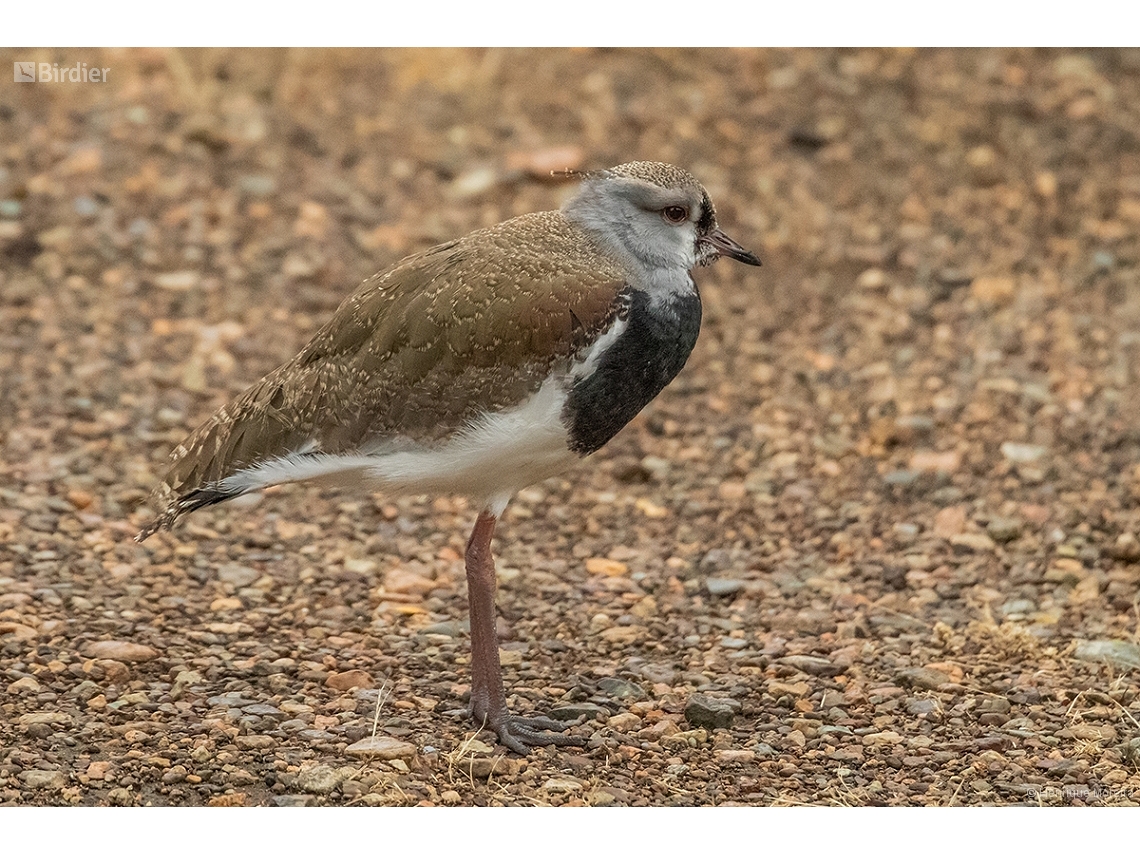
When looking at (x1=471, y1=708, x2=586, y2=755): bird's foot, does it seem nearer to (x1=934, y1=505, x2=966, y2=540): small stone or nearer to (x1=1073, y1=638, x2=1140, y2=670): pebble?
(x1=1073, y1=638, x2=1140, y2=670): pebble

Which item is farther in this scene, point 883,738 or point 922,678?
point 922,678

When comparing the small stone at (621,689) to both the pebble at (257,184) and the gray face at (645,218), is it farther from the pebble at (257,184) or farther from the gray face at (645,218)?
the pebble at (257,184)

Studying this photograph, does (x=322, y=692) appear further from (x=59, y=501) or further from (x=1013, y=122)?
(x=1013, y=122)

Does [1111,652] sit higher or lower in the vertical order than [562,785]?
higher

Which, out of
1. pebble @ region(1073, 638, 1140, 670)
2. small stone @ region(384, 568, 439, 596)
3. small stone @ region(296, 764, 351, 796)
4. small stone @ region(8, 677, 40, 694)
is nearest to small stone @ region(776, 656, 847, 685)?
pebble @ region(1073, 638, 1140, 670)

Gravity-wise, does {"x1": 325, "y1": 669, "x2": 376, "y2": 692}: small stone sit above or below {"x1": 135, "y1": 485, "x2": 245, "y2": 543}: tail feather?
below

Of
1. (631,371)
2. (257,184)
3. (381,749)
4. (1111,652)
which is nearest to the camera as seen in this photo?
(631,371)

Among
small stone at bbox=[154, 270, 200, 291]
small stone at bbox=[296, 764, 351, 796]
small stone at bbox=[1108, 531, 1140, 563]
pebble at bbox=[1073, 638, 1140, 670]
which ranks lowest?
small stone at bbox=[296, 764, 351, 796]

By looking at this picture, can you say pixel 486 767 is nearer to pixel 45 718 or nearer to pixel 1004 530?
pixel 45 718

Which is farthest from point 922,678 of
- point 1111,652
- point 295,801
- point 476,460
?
point 295,801
